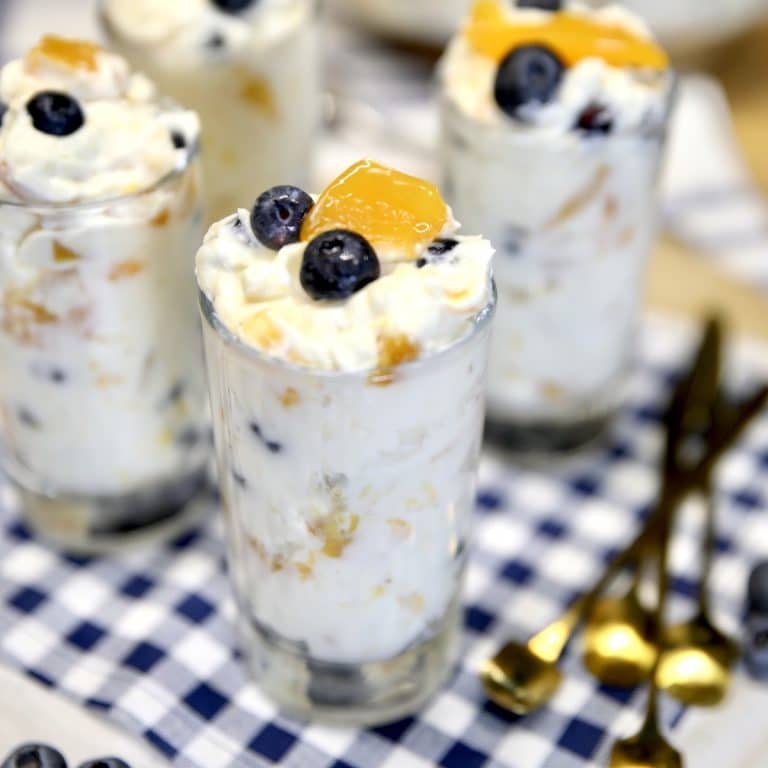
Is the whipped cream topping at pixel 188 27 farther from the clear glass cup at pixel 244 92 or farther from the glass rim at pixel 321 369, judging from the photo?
the glass rim at pixel 321 369

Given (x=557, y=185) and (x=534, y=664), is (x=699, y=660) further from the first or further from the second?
(x=557, y=185)

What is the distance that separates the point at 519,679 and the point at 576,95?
0.56m

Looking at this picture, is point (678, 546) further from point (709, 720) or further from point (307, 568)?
point (307, 568)

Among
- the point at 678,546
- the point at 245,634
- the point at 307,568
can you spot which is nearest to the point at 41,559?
the point at 245,634

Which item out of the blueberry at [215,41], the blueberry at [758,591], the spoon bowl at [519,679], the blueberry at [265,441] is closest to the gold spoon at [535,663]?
the spoon bowl at [519,679]

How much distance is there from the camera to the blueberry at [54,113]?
100 centimetres

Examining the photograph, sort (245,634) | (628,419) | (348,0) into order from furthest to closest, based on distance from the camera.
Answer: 1. (348,0)
2. (628,419)
3. (245,634)

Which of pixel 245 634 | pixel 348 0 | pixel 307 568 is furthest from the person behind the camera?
pixel 348 0

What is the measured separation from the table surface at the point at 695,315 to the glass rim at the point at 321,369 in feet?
1.29

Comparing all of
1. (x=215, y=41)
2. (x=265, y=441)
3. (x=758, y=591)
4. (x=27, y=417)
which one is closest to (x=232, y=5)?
(x=215, y=41)

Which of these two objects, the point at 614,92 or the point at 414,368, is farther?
the point at 614,92

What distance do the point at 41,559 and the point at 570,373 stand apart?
1.99 ft

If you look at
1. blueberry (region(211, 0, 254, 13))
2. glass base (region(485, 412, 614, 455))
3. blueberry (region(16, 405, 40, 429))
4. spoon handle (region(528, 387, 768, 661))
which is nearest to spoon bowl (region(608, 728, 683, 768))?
spoon handle (region(528, 387, 768, 661))

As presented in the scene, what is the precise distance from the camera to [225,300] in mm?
863
